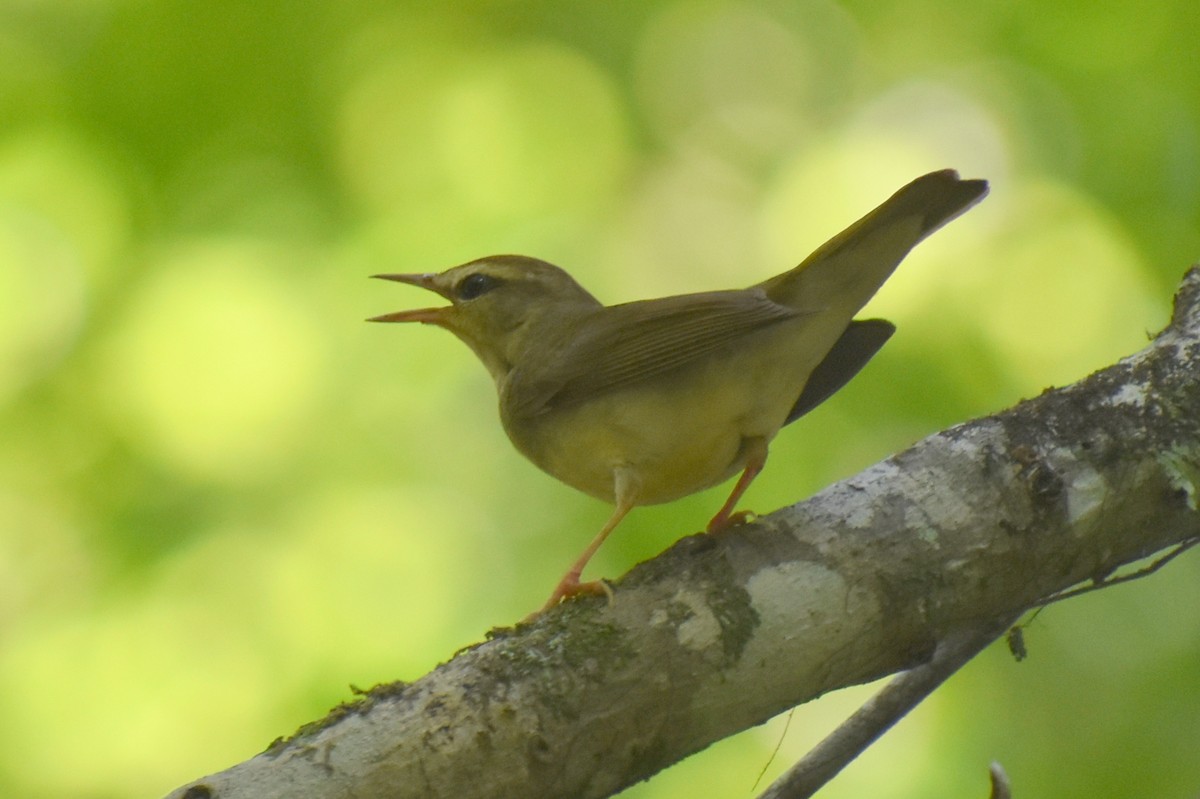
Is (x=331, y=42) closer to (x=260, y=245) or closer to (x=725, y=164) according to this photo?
(x=260, y=245)

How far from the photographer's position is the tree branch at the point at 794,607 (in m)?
2.89

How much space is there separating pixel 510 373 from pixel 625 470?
945mm

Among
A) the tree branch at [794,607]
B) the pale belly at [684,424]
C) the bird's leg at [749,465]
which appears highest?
the pale belly at [684,424]

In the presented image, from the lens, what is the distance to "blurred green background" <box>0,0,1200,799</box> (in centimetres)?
662

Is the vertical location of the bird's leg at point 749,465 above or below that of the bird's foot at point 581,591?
above

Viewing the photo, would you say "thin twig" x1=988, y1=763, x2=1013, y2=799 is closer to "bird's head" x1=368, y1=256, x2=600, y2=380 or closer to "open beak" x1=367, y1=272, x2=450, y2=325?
"bird's head" x1=368, y1=256, x2=600, y2=380

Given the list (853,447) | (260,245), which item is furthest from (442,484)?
(853,447)

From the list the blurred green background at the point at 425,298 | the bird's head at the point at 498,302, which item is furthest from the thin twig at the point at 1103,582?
the blurred green background at the point at 425,298

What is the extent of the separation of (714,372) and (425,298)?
13.7 ft

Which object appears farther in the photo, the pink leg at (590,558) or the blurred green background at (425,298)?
the blurred green background at (425,298)

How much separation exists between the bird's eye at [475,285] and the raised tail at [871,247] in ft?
5.11

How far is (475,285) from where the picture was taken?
5652 millimetres

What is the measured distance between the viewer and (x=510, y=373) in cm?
512

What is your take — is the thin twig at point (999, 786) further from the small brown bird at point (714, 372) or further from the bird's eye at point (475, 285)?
the bird's eye at point (475, 285)
